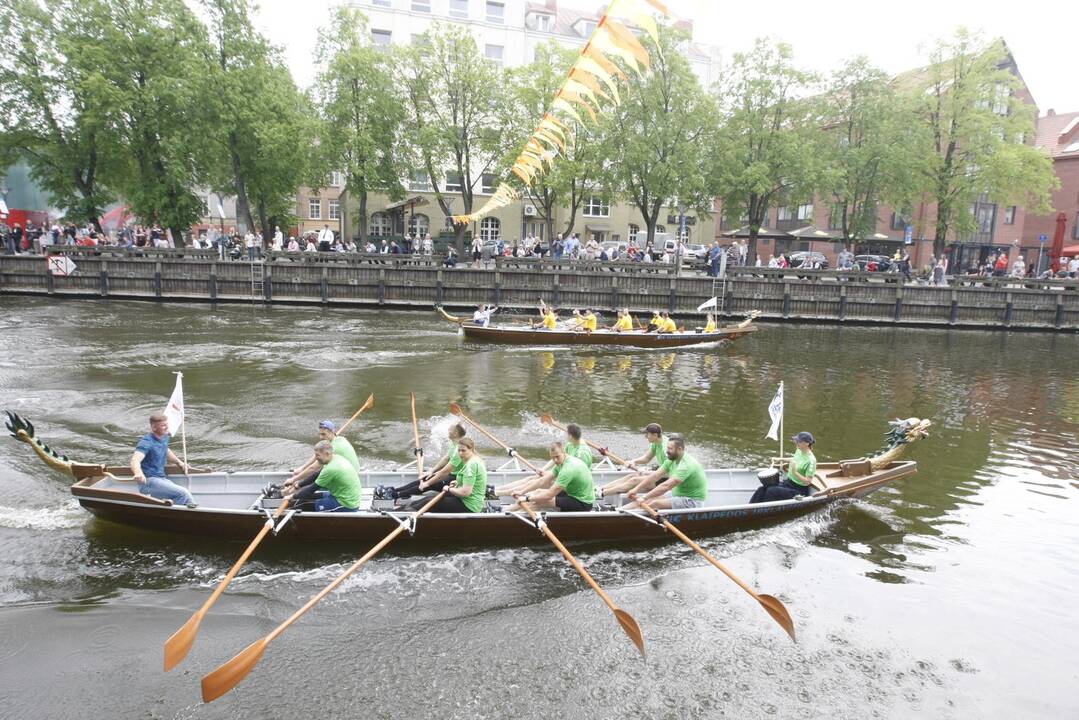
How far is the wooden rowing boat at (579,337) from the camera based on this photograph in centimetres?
2752

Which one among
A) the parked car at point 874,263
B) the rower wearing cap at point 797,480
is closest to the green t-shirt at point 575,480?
the rower wearing cap at point 797,480

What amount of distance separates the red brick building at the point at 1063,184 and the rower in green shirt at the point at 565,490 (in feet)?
193

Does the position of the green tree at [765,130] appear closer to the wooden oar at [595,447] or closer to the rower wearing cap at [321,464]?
the wooden oar at [595,447]

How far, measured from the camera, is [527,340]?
1088 inches

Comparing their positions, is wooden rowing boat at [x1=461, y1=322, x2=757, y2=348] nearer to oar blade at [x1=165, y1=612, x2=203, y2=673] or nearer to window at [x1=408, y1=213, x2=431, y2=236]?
oar blade at [x1=165, y1=612, x2=203, y2=673]

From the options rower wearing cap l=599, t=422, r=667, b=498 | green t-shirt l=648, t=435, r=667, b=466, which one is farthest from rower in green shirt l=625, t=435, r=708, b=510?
green t-shirt l=648, t=435, r=667, b=466

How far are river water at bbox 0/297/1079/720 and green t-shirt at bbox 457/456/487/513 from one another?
85 cm

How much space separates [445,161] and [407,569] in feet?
119

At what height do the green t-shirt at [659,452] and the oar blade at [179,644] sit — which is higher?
the green t-shirt at [659,452]

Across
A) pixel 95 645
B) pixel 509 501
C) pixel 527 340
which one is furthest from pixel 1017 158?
pixel 95 645

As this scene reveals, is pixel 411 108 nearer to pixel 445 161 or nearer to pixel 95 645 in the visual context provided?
pixel 445 161

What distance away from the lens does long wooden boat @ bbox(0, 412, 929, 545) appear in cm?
1027

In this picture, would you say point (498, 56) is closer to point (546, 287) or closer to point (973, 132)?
point (546, 287)

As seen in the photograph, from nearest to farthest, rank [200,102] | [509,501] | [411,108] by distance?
1. [509,501]
2. [200,102]
3. [411,108]
